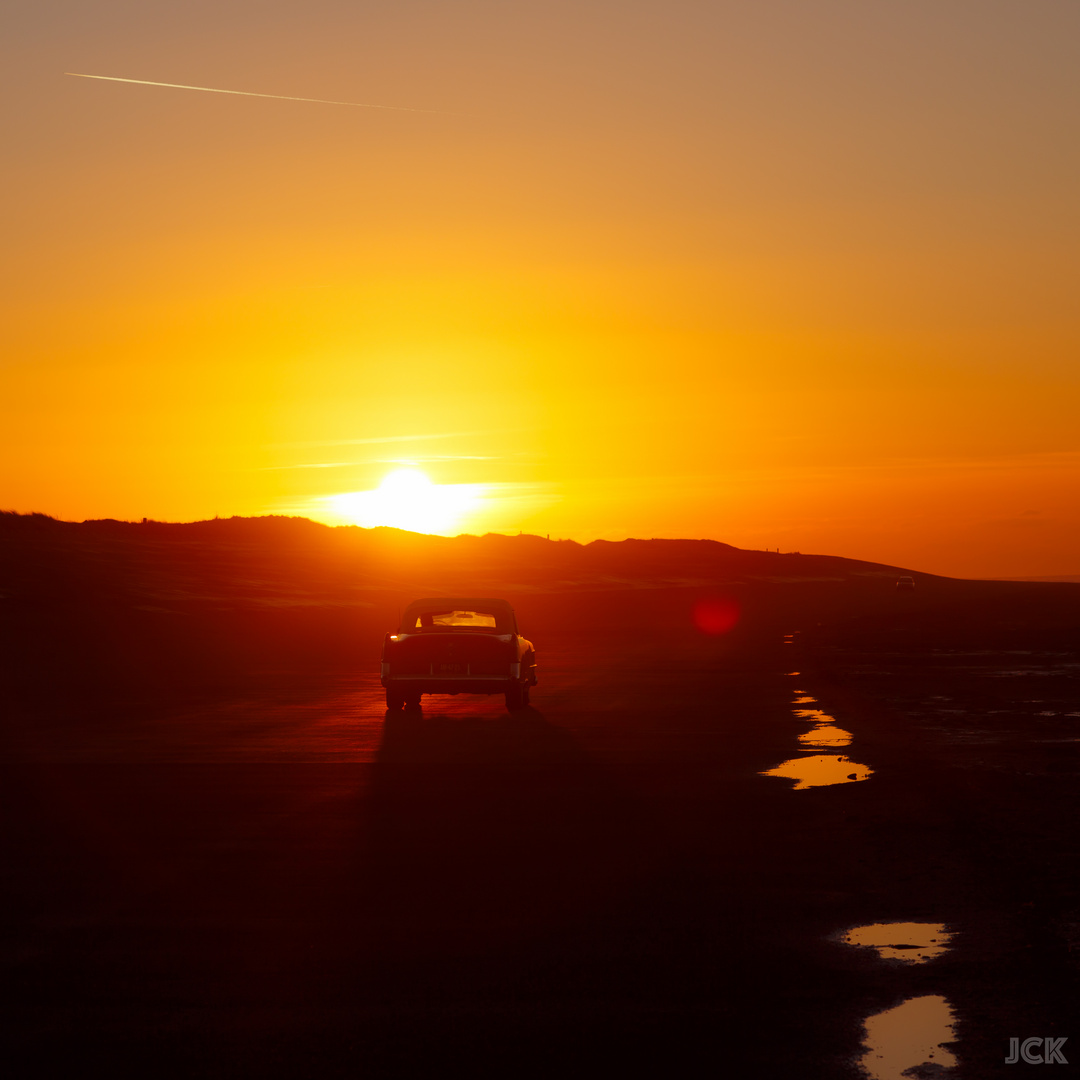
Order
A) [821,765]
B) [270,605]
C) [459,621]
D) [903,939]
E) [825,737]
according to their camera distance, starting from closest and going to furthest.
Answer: [903,939]
[821,765]
[825,737]
[459,621]
[270,605]

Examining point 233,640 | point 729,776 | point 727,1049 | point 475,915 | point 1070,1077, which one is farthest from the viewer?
point 233,640

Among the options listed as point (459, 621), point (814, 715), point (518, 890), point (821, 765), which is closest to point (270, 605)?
point (459, 621)

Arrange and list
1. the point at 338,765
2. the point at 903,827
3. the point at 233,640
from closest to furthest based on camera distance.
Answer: the point at 903,827 → the point at 338,765 → the point at 233,640

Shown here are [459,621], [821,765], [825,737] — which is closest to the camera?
[821,765]

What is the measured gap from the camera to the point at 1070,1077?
4.91 meters

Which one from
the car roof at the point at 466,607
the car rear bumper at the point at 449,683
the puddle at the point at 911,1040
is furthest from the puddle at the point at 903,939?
the car roof at the point at 466,607

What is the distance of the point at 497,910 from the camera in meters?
7.64

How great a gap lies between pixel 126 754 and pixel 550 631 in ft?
131

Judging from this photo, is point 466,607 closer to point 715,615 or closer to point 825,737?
point 825,737

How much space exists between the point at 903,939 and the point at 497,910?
223 centimetres

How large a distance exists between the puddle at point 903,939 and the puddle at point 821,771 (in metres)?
5.48

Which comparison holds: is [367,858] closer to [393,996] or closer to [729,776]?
[393,996]

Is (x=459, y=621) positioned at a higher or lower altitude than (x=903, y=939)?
higher

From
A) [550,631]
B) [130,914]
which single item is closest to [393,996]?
[130,914]
